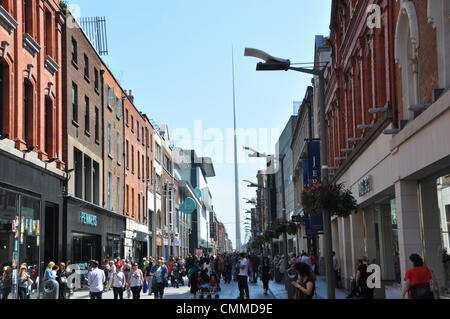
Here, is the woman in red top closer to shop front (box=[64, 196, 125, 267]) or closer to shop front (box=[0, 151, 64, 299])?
shop front (box=[0, 151, 64, 299])

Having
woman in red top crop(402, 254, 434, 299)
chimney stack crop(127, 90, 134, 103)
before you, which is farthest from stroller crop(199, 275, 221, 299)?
chimney stack crop(127, 90, 134, 103)

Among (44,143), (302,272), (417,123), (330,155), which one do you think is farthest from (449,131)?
(330,155)

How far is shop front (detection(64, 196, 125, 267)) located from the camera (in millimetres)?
30672

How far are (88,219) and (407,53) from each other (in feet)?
71.5

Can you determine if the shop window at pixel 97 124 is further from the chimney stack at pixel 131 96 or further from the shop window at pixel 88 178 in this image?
the chimney stack at pixel 131 96

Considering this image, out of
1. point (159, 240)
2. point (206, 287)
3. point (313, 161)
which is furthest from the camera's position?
point (159, 240)

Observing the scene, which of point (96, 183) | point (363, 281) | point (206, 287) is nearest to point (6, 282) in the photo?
point (206, 287)

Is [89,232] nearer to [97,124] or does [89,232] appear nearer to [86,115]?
[86,115]

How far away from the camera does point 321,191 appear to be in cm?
1806

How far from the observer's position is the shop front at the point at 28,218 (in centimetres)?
2225

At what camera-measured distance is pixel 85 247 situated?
34875mm
